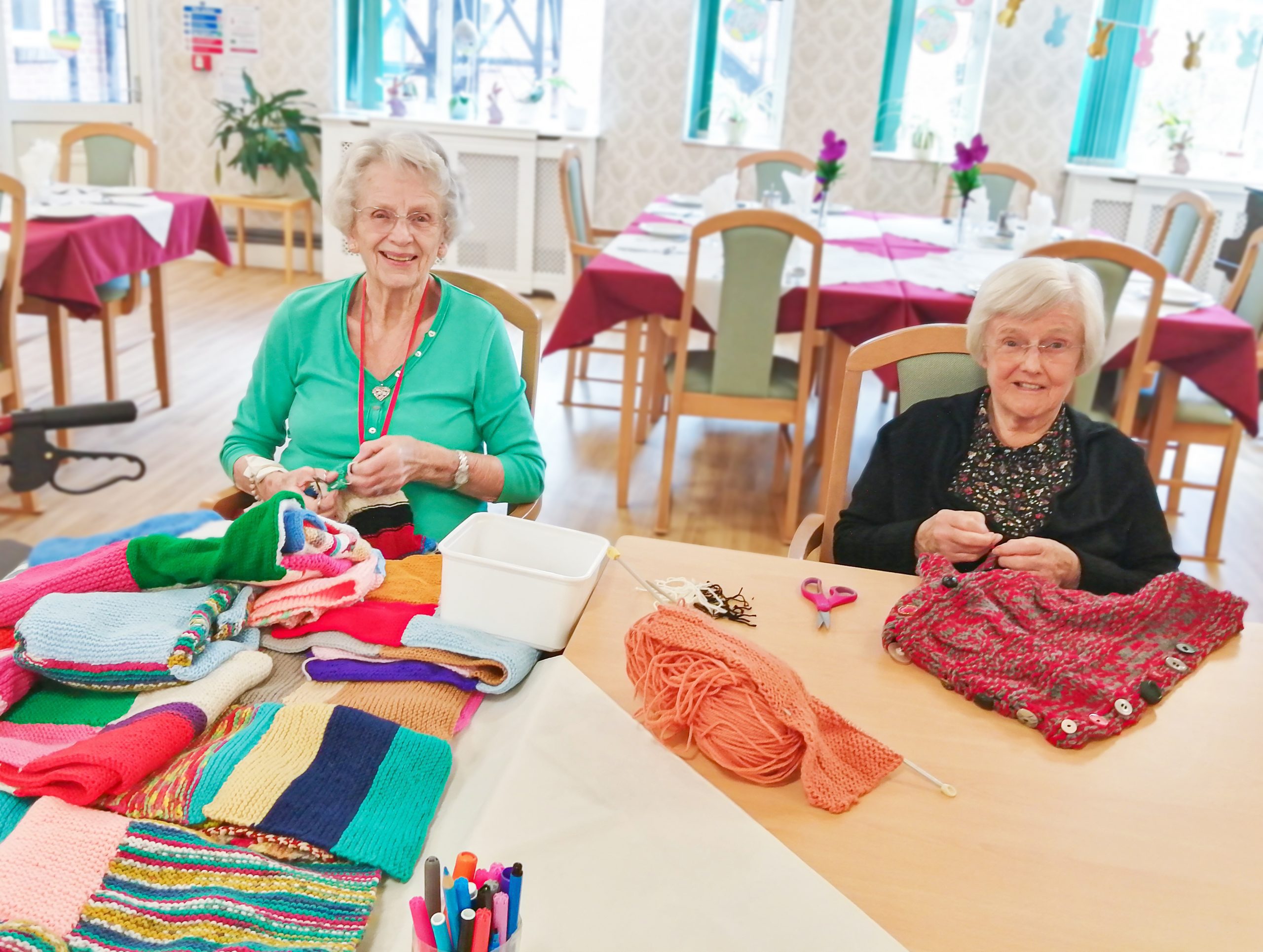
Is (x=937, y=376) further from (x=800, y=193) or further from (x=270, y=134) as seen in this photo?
(x=270, y=134)

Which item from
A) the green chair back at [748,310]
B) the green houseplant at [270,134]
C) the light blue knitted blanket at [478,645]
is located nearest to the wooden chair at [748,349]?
the green chair back at [748,310]

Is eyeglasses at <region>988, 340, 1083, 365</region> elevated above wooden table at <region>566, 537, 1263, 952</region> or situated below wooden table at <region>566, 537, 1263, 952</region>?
above

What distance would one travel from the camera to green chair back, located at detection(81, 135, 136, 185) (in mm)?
4320

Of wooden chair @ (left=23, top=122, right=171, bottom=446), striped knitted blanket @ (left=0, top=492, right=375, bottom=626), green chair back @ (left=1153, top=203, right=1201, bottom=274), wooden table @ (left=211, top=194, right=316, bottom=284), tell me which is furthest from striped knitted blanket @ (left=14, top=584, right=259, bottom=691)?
wooden table @ (left=211, top=194, right=316, bottom=284)

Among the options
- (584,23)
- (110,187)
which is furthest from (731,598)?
(584,23)

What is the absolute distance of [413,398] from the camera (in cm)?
169

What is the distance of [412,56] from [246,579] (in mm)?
Answer: 5883

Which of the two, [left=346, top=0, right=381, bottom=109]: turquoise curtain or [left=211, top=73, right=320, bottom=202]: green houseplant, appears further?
[left=346, top=0, right=381, bottom=109]: turquoise curtain

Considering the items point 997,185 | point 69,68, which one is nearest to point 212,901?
point 997,185

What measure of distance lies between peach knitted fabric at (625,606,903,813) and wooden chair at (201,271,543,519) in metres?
0.70

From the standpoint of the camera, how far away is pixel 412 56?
6422 mm

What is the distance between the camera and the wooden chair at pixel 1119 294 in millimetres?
2752

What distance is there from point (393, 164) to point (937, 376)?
91cm

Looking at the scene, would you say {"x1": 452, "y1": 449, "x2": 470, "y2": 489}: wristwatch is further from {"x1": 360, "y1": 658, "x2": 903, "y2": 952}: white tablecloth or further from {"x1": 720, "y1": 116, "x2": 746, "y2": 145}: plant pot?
{"x1": 720, "y1": 116, "x2": 746, "y2": 145}: plant pot
